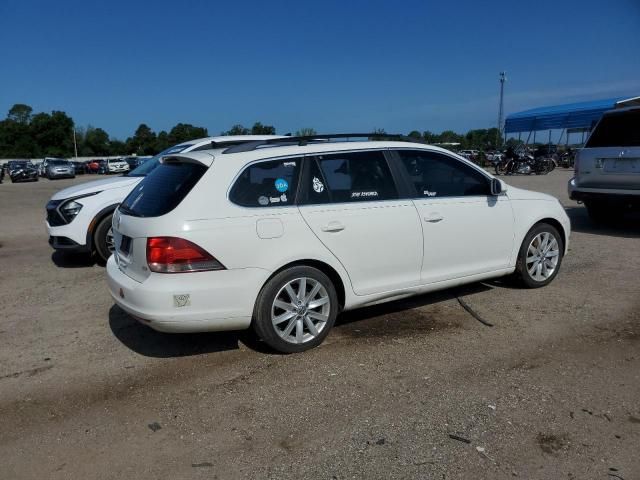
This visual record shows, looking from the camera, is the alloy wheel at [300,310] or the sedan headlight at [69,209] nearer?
the alloy wheel at [300,310]

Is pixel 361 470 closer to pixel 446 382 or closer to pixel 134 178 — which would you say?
pixel 446 382

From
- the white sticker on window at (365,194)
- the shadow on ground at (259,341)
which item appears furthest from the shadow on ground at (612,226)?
the white sticker on window at (365,194)

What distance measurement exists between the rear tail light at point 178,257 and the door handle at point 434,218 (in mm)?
1989

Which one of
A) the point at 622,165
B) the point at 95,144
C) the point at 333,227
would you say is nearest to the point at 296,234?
the point at 333,227

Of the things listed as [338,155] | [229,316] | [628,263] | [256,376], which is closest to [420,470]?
[256,376]

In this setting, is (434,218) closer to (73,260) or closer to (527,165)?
(73,260)

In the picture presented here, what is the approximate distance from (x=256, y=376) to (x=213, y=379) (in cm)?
31

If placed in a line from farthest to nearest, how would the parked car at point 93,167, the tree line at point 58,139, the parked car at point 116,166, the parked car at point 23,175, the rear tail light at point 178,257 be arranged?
1. the tree line at point 58,139
2. the parked car at point 93,167
3. the parked car at point 116,166
4. the parked car at point 23,175
5. the rear tail light at point 178,257

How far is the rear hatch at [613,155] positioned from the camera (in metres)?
8.45

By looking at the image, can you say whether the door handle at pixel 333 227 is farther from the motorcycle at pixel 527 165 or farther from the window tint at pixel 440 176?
the motorcycle at pixel 527 165

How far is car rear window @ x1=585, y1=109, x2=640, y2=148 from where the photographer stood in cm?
852

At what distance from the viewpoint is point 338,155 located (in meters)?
4.55

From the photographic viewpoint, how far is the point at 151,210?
13.4 feet

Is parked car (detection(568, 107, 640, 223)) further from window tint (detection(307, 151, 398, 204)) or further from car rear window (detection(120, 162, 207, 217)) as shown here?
car rear window (detection(120, 162, 207, 217))
